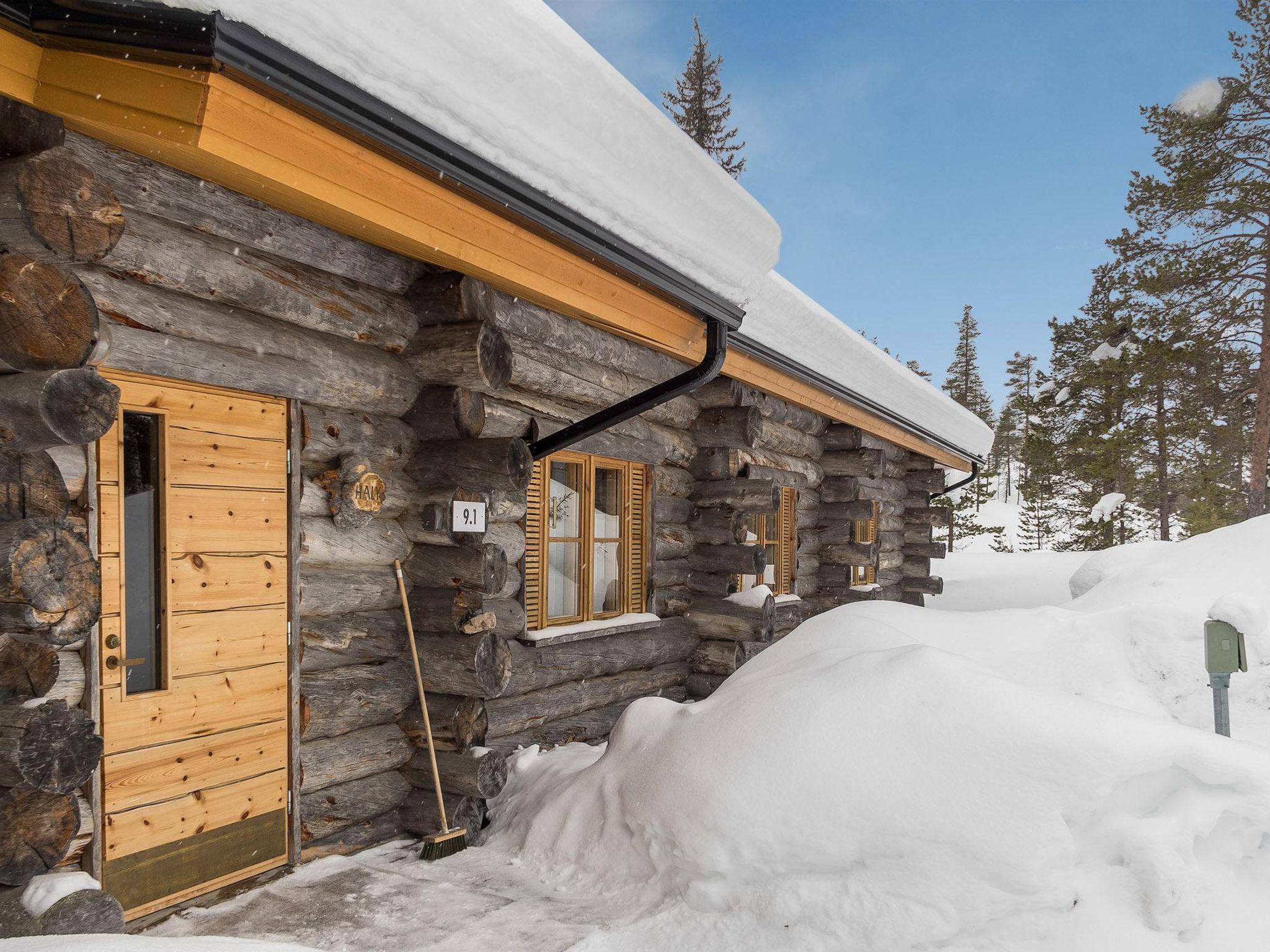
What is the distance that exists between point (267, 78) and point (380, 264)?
1.85m

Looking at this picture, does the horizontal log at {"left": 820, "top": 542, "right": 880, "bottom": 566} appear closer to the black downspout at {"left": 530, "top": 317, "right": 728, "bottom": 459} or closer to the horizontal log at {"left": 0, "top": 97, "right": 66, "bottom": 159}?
the black downspout at {"left": 530, "top": 317, "right": 728, "bottom": 459}

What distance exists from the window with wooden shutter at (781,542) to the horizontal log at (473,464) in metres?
4.96

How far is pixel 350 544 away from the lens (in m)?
4.13

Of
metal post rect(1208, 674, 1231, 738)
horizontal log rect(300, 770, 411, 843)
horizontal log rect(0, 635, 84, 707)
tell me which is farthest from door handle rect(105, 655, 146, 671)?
metal post rect(1208, 674, 1231, 738)

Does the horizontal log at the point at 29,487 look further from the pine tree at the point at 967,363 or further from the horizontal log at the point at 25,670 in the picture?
the pine tree at the point at 967,363

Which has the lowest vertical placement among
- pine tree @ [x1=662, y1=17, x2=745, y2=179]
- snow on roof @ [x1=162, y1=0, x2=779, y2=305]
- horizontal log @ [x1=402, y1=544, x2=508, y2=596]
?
horizontal log @ [x1=402, y1=544, x2=508, y2=596]

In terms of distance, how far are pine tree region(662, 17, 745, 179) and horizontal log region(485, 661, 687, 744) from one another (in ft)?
67.5

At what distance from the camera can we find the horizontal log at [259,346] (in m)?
3.05

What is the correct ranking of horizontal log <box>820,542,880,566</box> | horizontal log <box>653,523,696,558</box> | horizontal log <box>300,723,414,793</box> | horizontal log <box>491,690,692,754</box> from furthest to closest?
horizontal log <box>820,542,880,566</box> → horizontal log <box>653,523,696,558</box> → horizontal log <box>491,690,692,754</box> → horizontal log <box>300,723,414,793</box>

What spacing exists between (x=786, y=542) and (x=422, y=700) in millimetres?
6340

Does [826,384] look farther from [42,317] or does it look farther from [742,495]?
[42,317]

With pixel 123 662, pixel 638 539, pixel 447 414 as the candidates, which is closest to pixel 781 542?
pixel 638 539

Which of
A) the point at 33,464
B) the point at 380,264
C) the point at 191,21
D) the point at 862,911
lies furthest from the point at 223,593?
the point at 862,911

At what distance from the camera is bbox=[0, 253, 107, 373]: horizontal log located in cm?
239
